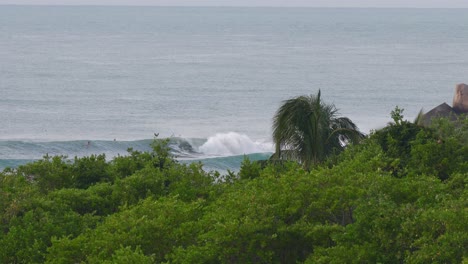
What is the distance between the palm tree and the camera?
30.2 m

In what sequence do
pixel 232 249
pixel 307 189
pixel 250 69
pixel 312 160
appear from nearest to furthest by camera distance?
pixel 232 249
pixel 307 189
pixel 312 160
pixel 250 69

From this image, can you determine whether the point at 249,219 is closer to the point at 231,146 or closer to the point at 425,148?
the point at 425,148

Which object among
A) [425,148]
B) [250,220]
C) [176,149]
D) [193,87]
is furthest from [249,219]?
[193,87]

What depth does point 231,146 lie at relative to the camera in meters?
69.6

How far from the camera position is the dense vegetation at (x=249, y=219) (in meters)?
17.7

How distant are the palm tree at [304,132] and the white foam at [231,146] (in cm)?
3664

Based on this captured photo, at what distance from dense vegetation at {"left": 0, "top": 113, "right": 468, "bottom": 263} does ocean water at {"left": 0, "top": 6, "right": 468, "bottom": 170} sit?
40.1 meters

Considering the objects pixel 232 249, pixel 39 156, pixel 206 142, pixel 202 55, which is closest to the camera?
pixel 232 249

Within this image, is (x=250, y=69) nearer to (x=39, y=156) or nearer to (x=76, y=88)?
(x=76, y=88)

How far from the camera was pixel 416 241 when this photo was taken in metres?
17.0

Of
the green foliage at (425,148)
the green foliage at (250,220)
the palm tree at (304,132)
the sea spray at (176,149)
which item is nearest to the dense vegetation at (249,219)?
the green foliage at (250,220)

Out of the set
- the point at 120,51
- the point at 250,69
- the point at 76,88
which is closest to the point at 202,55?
the point at 120,51

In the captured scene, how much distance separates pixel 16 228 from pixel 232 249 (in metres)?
5.03

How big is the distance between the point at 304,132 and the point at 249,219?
461 inches
